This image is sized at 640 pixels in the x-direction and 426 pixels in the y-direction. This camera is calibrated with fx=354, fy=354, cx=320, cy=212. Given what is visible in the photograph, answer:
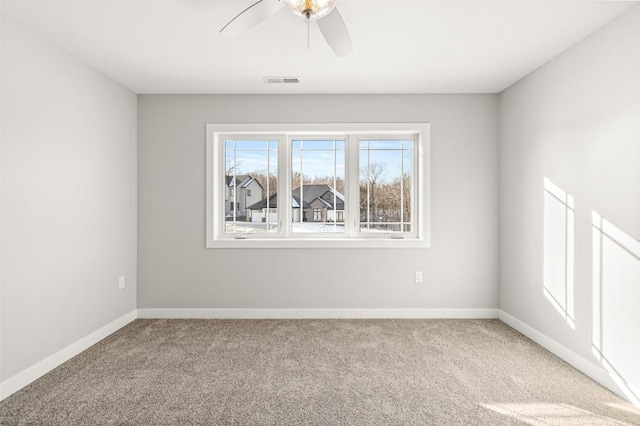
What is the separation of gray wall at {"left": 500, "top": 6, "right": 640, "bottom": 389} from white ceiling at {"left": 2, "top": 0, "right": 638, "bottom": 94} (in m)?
0.21

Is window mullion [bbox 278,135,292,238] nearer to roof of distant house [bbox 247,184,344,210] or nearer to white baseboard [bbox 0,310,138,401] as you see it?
roof of distant house [bbox 247,184,344,210]

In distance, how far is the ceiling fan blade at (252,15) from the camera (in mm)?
1800

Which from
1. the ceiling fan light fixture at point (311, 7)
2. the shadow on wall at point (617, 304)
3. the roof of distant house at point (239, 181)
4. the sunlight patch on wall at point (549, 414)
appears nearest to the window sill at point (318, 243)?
the roof of distant house at point (239, 181)

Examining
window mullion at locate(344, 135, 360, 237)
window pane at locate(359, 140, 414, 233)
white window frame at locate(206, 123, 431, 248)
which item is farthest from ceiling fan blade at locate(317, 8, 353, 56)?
window pane at locate(359, 140, 414, 233)

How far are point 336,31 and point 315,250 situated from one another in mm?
2405

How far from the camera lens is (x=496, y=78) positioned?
11.1ft

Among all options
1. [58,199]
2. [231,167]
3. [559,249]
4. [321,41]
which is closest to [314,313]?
[231,167]

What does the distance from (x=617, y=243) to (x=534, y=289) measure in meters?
1.06

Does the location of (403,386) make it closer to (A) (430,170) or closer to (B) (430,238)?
(B) (430,238)

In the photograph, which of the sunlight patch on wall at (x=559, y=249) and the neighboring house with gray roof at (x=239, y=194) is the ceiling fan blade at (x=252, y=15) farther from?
the sunlight patch on wall at (x=559, y=249)

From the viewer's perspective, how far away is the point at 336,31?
195 centimetres

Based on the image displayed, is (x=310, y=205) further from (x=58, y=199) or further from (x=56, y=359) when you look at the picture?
(x=56, y=359)

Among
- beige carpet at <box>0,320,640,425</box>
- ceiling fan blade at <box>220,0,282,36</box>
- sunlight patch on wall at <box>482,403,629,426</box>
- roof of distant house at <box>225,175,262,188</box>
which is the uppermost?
ceiling fan blade at <box>220,0,282,36</box>

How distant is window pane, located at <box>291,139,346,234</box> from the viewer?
4.07 m
